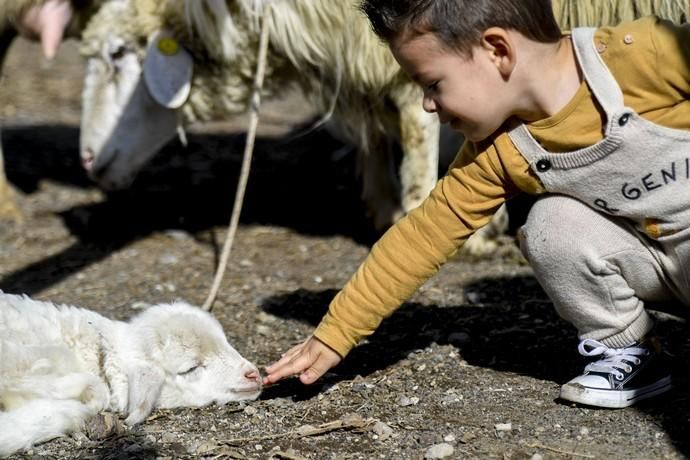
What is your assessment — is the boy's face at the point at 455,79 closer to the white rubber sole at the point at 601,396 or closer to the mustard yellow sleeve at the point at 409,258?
the mustard yellow sleeve at the point at 409,258

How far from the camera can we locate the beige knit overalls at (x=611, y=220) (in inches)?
97.0

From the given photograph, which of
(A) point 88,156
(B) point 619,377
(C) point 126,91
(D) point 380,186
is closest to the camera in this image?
(B) point 619,377

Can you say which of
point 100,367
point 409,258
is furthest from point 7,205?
point 409,258

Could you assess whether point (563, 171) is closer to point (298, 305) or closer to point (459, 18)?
point (459, 18)

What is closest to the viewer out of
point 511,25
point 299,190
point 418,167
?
point 511,25

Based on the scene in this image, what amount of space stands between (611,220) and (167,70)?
7.22ft

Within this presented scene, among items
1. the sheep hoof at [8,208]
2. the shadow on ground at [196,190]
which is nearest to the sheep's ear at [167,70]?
the shadow on ground at [196,190]

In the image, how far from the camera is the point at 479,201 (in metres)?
2.65

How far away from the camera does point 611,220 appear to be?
261cm

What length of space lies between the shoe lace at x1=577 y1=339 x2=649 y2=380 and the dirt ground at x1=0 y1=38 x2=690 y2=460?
0.34 feet

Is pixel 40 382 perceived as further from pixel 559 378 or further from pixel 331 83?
pixel 331 83

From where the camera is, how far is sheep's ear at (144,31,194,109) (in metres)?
4.23

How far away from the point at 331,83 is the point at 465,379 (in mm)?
1798

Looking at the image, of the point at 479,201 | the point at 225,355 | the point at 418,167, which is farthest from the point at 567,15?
the point at 225,355
